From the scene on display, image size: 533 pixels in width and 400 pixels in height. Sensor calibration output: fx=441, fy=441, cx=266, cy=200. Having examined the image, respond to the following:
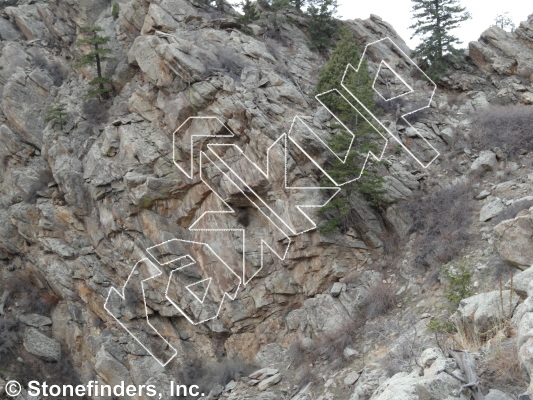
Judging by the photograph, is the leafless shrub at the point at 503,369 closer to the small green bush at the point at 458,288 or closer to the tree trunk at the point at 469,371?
the tree trunk at the point at 469,371

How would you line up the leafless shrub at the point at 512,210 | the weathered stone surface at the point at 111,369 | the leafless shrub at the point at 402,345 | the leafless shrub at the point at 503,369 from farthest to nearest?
the weathered stone surface at the point at 111,369
the leafless shrub at the point at 512,210
the leafless shrub at the point at 402,345
the leafless shrub at the point at 503,369

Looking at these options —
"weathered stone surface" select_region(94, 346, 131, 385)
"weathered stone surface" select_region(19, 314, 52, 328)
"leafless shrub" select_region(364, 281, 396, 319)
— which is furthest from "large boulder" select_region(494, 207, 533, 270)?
"weathered stone surface" select_region(19, 314, 52, 328)

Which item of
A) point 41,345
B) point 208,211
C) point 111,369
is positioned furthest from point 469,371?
point 41,345

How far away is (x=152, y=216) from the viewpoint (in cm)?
1698

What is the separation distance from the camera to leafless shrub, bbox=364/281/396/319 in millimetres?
13000

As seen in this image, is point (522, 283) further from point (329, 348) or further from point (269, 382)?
point (269, 382)

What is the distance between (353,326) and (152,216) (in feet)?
28.3

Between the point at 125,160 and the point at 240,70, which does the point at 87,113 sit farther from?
the point at 240,70

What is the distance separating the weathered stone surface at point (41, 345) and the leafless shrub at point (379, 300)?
14.6 meters

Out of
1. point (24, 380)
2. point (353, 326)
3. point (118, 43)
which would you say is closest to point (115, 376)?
point (24, 380)

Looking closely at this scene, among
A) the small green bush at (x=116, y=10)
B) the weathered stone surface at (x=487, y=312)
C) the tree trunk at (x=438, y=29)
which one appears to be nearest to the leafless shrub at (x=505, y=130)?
the tree trunk at (x=438, y=29)

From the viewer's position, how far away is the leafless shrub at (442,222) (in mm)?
13352

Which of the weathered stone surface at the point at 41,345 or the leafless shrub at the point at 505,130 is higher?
the leafless shrub at the point at 505,130

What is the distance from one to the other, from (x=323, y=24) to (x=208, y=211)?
44.8ft
